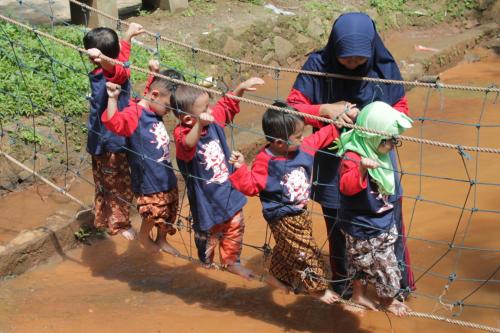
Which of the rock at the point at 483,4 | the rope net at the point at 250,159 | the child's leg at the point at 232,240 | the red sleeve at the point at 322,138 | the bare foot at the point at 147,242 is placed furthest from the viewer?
the rock at the point at 483,4

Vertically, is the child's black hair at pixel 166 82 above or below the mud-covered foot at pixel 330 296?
above

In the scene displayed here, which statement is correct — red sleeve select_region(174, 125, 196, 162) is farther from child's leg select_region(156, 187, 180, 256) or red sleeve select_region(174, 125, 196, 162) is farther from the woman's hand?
the woman's hand

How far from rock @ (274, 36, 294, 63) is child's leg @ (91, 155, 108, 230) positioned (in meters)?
3.95

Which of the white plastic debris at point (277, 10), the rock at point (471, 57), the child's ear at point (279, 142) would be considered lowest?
the rock at point (471, 57)

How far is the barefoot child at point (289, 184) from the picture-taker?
2.93 metres

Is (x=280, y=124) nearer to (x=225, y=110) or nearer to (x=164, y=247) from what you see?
(x=225, y=110)

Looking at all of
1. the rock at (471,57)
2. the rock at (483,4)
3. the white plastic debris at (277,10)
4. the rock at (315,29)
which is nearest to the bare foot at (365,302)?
the rock at (315,29)

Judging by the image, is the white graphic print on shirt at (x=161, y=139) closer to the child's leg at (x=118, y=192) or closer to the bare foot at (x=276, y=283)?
the child's leg at (x=118, y=192)

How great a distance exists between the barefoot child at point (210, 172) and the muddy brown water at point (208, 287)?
450mm

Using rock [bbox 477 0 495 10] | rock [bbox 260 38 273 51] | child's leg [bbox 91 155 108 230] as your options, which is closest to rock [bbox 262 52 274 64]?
rock [bbox 260 38 273 51]

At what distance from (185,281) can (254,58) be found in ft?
12.1

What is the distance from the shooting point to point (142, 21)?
7.03m

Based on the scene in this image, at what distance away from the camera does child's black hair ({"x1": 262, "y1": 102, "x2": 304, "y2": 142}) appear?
2.92 meters

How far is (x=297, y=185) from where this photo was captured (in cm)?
299
